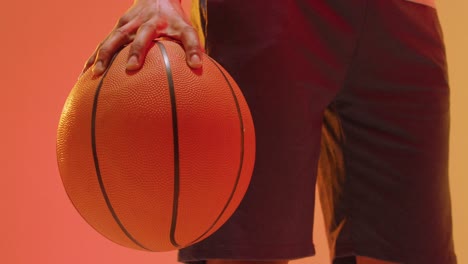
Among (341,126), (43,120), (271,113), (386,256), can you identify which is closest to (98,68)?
(271,113)

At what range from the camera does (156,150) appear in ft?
2.49

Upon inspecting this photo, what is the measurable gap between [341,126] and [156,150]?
0.48 metres

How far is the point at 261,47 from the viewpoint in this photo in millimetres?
928

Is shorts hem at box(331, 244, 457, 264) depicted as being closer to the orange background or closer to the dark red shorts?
the dark red shorts

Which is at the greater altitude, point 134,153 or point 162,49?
point 162,49

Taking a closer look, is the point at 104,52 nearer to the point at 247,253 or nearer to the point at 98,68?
the point at 98,68

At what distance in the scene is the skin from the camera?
810 millimetres

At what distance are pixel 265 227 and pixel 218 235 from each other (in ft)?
0.25

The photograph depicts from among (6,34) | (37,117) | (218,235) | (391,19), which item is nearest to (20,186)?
(37,117)

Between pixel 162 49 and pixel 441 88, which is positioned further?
pixel 441 88

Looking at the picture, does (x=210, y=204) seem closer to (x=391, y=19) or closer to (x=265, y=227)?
(x=265, y=227)

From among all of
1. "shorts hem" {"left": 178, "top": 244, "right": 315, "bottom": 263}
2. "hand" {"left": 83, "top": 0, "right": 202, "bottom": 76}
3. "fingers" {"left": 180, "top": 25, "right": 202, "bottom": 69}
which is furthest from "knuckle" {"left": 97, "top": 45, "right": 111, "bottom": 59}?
"shorts hem" {"left": 178, "top": 244, "right": 315, "bottom": 263}

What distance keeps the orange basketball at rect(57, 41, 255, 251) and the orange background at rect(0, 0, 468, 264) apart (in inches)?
58.7

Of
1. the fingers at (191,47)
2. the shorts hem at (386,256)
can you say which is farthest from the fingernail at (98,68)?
the shorts hem at (386,256)
